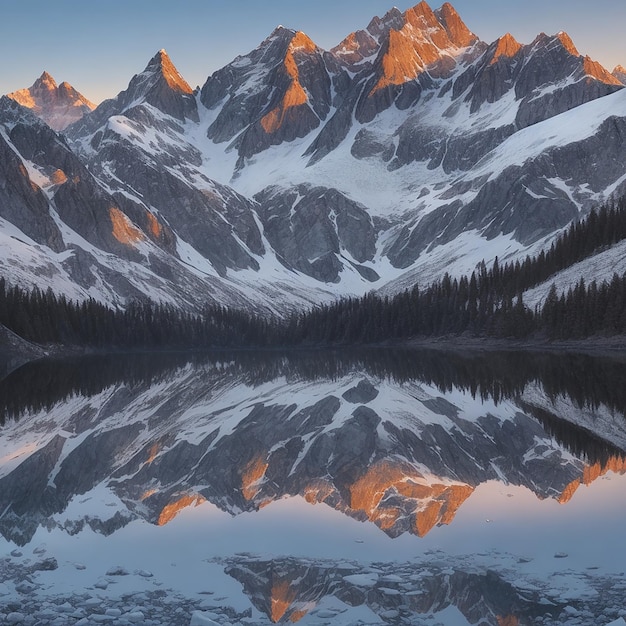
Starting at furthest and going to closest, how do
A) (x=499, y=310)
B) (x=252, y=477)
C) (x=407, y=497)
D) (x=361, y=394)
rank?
(x=499, y=310)
(x=361, y=394)
(x=252, y=477)
(x=407, y=497)

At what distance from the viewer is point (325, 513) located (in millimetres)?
24750

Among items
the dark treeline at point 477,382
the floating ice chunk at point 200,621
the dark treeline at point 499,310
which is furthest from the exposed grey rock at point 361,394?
the dark treeline at point 499,310

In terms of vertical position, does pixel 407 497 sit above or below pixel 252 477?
below

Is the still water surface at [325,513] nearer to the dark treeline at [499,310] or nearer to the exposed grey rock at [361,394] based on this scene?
the exposed grey rock at [361,394]

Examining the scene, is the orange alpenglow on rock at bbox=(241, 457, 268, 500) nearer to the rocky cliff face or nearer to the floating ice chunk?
the rocky cliff face

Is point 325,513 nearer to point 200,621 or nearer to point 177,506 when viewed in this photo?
point 177,506

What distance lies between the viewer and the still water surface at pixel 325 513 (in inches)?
702

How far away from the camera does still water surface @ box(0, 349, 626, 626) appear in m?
17.8

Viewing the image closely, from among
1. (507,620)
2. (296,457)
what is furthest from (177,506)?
(507,620)

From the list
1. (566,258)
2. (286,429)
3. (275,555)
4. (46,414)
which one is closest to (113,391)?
(46,414)

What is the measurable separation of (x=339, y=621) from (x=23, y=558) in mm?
7811

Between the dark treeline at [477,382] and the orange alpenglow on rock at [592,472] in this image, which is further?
the dark treeline at [477,382]

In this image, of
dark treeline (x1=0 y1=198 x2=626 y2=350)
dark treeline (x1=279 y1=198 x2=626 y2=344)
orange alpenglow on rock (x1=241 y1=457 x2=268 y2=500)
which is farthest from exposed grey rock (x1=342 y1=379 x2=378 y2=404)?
dark treeline (x1=0 y1=198 x2=626 y2=350)

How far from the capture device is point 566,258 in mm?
185500
